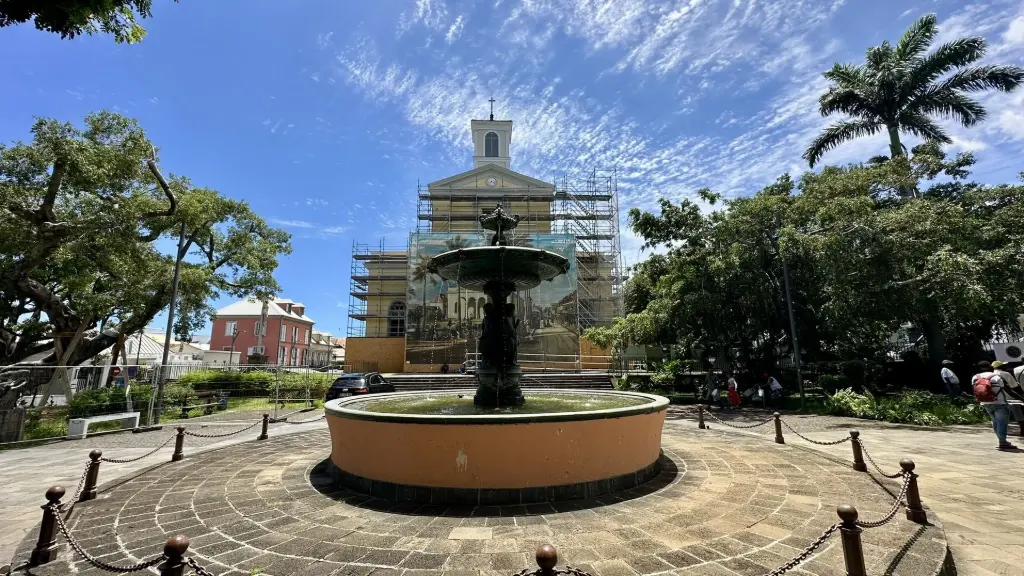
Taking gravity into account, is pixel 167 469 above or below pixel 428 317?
below

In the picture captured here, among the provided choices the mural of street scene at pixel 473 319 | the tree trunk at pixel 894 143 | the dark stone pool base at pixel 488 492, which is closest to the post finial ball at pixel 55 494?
the dark stone pool base at pixel 488 492

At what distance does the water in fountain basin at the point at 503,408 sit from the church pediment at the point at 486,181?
83.2ft

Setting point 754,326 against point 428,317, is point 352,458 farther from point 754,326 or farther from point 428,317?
point 428,317

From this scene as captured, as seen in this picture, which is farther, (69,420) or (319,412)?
(319,412)

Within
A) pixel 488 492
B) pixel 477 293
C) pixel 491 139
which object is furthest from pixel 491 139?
pixel 488 492

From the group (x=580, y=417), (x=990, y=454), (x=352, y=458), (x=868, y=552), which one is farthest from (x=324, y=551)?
(x=990, y=454)

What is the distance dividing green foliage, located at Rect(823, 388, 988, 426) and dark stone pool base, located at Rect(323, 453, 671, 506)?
1020 cm

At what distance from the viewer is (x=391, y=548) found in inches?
143

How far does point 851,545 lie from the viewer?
2.83 m

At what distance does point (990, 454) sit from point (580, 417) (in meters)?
7.84

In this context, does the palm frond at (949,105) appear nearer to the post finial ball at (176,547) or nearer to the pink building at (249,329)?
the post finial ball at (176,547)

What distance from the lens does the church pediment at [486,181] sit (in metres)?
33.1

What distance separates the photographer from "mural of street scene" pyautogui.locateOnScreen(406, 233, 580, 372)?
2533cm

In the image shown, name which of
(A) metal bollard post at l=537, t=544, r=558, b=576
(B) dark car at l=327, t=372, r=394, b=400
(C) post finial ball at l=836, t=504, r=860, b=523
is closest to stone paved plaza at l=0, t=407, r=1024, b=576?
(C) post finial ball at l=836, t=504, r=860, b=523
